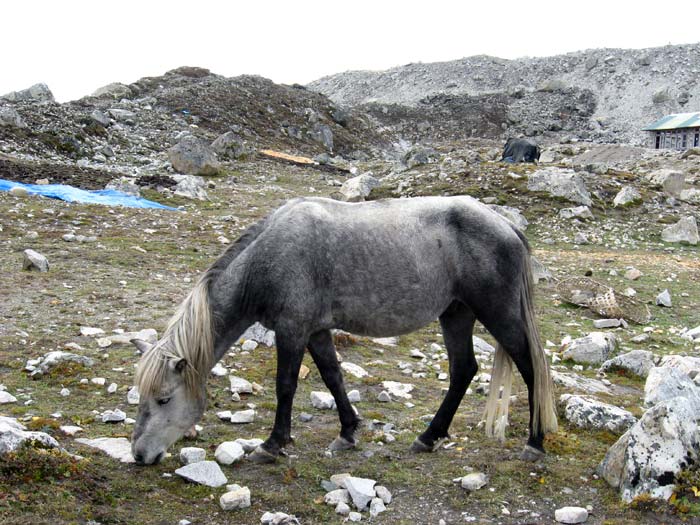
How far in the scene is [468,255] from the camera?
5312 millimetres

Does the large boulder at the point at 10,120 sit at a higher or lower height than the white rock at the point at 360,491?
higher

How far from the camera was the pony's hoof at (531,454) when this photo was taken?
17.2 ft

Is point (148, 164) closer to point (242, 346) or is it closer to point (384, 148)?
point (242, 346)

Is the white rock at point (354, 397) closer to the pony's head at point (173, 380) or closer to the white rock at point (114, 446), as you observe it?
the pony's head at point (173, 380)

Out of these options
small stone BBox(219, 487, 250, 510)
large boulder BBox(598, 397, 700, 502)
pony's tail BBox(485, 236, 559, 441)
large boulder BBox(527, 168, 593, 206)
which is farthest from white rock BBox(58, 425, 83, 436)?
large boulder BBox(527, 168, 593, 206)

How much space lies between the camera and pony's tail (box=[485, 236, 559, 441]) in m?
5.35

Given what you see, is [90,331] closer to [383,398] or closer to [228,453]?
[228,453]

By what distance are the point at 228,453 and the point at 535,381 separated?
259 cm

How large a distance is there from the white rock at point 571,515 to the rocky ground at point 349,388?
0.6 inches

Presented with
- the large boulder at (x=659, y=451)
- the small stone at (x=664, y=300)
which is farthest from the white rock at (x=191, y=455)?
the small stone at (x=664, y=300)

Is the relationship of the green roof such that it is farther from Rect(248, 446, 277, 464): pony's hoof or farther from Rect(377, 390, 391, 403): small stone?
Rect(248, 446, 277, 464): pony's hoof

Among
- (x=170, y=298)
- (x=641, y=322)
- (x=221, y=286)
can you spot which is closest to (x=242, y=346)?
(x=170, y=298)

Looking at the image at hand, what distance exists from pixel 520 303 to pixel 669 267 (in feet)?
34.8

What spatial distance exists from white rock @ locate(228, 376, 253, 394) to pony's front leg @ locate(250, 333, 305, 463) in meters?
1.38
